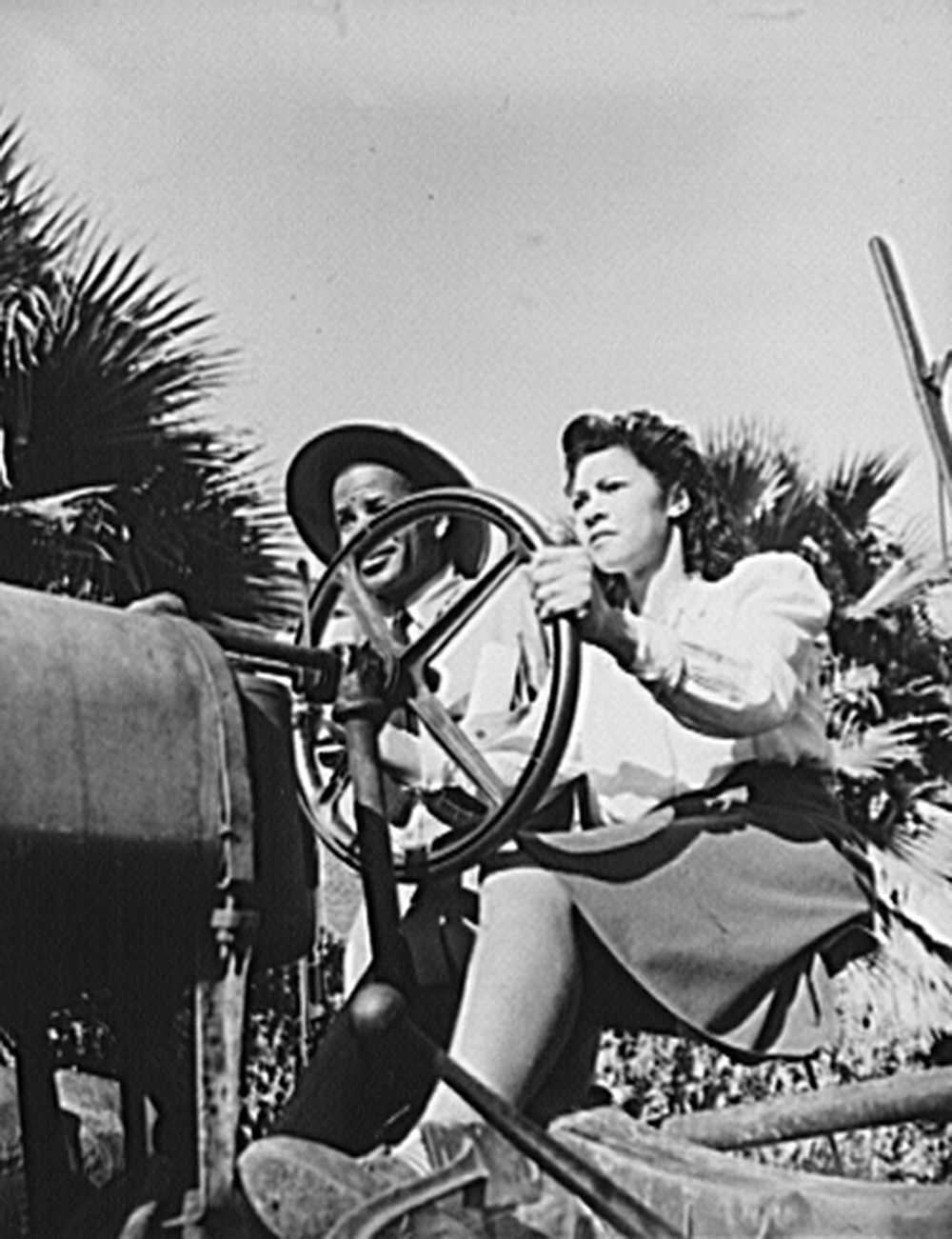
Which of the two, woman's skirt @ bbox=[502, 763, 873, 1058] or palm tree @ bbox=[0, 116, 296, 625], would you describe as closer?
woman's skirt @ bbox=[502, 763, 873, 1058]

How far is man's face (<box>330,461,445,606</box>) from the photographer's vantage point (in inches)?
136

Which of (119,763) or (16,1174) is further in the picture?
(16,1174)

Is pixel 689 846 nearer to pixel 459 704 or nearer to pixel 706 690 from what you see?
pixel 706 690

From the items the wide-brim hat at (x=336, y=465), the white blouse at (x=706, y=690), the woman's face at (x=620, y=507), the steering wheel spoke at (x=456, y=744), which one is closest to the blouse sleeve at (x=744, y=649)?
the white blouse at (x=706, y=690)

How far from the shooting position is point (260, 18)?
354 cm

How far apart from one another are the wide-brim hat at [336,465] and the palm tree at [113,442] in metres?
0.04

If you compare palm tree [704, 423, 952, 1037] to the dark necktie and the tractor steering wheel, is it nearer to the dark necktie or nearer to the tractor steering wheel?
the tractor steering wheel

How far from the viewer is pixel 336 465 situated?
137 inches

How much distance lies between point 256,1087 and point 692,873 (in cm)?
71

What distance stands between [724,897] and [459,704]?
1.58 feet

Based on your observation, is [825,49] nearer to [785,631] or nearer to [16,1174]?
[785,631]

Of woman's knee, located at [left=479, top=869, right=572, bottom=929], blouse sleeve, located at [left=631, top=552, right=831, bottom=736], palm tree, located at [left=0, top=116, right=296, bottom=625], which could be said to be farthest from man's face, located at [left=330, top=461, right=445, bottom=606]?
woman's knee, located at [left=479, top=869, right=572, bottom=929]

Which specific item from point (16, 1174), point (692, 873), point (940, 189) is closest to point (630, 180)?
point (940, 189)

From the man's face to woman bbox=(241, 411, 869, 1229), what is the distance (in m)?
0.18
